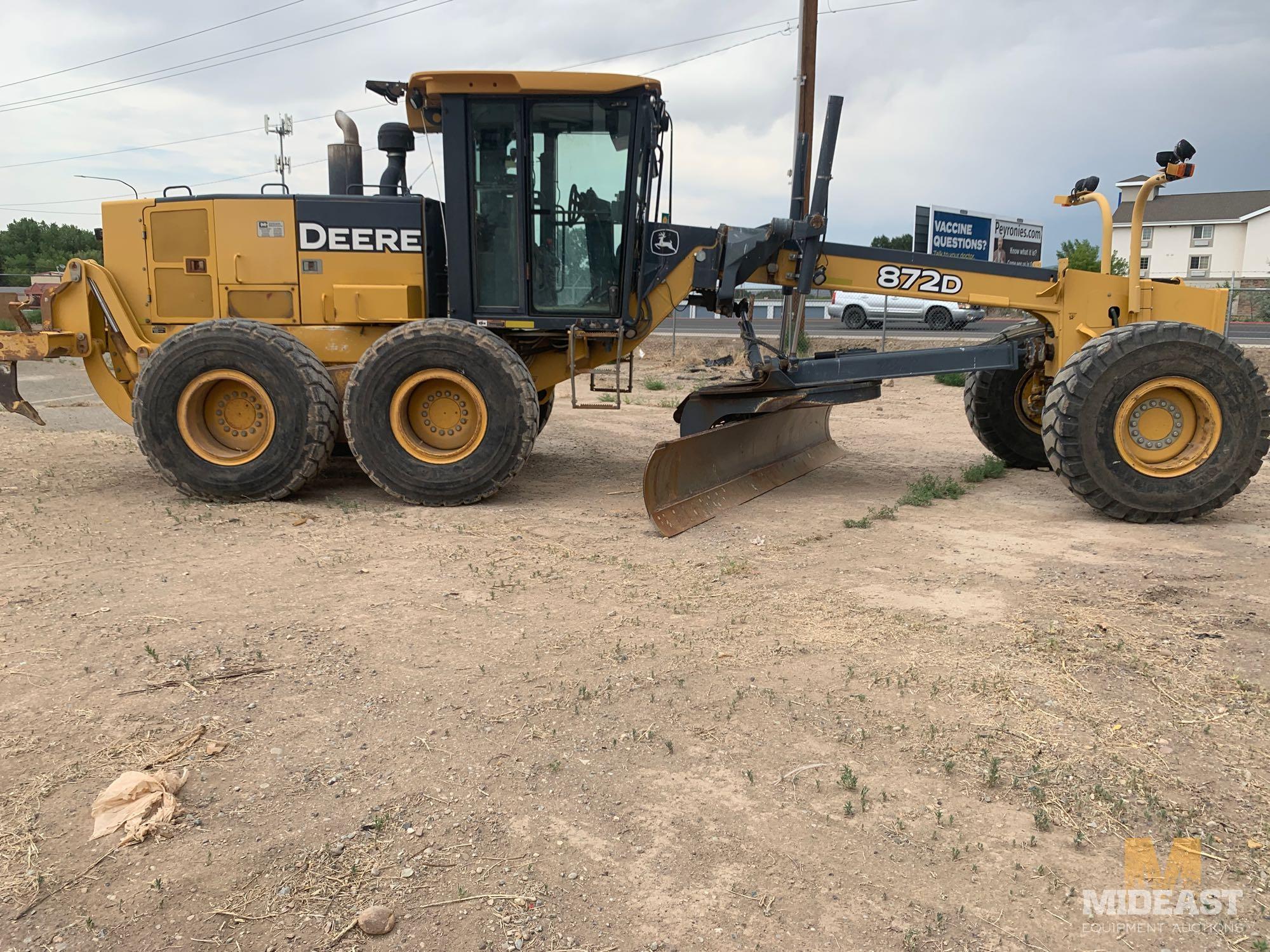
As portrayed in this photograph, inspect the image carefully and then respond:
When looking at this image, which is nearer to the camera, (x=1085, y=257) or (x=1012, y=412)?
(x=1012, y=412)

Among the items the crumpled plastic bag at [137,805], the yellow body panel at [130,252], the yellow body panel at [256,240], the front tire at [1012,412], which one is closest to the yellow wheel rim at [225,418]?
the yellow body panel at [256,240]

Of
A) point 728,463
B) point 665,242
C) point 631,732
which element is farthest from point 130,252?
point 631,732

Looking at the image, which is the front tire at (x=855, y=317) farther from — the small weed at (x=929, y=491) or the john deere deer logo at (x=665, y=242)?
the john deere deer logo at (x=665, y=242)

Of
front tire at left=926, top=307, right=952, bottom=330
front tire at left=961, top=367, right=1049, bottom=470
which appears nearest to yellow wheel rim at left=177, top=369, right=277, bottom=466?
front tire at left=961, top=367, right=1049, bottom=470

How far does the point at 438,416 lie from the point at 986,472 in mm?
4800

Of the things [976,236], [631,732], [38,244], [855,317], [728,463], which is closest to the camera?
[631,732]

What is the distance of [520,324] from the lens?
773cm

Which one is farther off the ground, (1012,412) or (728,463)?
(1012,412)

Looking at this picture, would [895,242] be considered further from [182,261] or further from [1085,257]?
[182,261]

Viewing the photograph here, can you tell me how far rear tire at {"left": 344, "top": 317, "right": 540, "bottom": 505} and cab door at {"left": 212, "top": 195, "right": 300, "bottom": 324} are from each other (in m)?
1.21

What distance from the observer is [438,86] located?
7.35 m

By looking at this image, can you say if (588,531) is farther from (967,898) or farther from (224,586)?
(967,898)

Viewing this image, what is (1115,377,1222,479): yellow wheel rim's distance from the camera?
22.3 feet

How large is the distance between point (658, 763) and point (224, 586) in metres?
2.94
